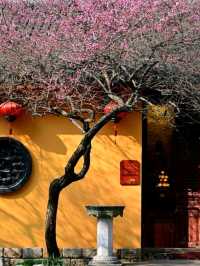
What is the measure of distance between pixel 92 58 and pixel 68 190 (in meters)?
3.70

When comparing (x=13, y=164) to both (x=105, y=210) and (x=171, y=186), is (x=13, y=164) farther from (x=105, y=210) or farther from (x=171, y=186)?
(x=171, y=186)

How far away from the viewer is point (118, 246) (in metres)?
17.3

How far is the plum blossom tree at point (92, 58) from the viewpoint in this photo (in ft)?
49.5

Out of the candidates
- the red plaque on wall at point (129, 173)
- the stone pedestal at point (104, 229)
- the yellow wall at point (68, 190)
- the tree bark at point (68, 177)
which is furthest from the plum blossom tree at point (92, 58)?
the red plaque on wall at point (129, 173)

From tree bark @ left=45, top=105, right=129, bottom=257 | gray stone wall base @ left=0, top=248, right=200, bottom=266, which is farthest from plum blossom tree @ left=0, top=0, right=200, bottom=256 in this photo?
gray stone wall base @ left=0, top=248, right=200, bottom=266

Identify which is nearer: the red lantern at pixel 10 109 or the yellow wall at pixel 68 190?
the red lantern at pixel 10 109

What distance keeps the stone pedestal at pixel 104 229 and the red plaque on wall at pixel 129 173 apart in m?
1.37

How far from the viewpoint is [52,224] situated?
636 inches

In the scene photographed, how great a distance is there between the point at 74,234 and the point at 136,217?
1.40m

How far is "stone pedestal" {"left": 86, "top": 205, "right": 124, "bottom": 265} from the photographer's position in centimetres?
1603

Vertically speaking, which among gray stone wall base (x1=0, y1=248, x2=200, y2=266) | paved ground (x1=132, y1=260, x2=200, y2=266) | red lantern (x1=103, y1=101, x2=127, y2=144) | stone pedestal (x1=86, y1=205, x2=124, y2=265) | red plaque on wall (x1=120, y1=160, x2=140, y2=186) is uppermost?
red lantern (x1=103, y1=101, x2=127, y2=144)

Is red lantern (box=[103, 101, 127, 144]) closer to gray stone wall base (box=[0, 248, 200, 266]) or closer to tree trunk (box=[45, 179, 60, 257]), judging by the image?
tree trunk (box=[45, 179, 60, 257])

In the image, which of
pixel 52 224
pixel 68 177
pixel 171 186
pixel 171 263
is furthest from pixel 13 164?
pixel 171 263

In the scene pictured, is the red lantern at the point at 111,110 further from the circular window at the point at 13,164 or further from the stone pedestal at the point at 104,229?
the circular window at the point at 13,164
